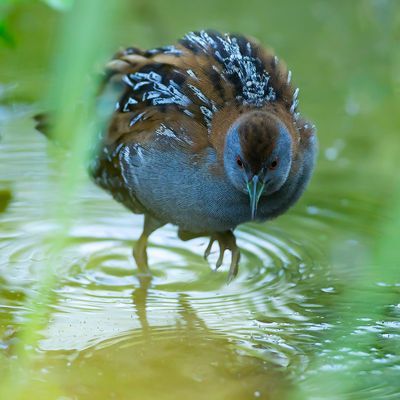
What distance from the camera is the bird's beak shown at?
459cm

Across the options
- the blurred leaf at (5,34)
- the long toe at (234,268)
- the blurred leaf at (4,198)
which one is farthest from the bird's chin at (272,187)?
the blurred leaf at (4,198)

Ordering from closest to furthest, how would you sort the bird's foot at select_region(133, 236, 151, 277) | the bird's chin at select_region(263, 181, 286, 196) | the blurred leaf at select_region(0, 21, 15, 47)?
the blurred leaf at select_region(0, 21, 15, 47), the bird's chin at select_region(263, 181, 286, 196), the bird's foot at select_region(133, 236, 151, 277)

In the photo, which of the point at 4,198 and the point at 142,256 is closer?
the point at 142,256

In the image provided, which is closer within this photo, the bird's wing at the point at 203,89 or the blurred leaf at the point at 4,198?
the bird's wing at the point at 203,89

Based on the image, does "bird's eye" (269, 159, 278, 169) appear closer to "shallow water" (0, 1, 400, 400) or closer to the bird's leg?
"shallow water" (0, 1, 400, 400)

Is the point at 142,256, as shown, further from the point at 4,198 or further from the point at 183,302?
the point at 4,198

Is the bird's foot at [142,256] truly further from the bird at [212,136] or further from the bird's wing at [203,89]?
the bird's wing at [203,89]

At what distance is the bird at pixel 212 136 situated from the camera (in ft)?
15.1

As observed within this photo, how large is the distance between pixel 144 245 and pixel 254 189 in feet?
4.08

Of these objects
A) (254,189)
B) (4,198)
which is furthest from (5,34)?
(4,198)

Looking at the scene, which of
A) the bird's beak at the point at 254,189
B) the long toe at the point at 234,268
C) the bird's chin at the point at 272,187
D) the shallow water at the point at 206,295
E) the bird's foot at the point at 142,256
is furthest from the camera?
the bird's foot at the point at 142,256

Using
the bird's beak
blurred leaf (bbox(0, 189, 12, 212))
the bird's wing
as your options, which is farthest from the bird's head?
blurred leaf (bbox(0, 189, 12, 212))

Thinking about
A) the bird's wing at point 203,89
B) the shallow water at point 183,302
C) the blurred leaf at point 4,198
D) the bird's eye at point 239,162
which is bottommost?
the shallow water at point 183,302

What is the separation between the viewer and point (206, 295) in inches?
201
